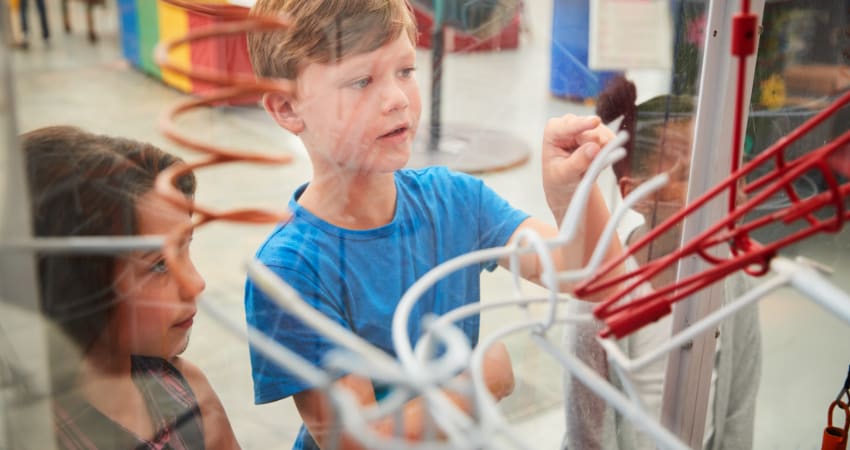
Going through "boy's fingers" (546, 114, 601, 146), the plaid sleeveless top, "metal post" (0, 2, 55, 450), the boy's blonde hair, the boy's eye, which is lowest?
the plaid sleeveless top

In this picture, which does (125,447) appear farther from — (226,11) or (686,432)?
(686,432)

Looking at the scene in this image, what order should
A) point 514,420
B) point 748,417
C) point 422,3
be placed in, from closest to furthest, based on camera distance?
point 422,3 → point 514,420 → point 748,417

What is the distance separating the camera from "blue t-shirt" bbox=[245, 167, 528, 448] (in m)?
0.62

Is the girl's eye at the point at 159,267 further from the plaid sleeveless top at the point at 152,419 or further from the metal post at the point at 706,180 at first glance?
the metal post at the point at 706,180

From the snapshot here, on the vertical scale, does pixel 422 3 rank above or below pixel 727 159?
above

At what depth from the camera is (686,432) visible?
93 centimetres

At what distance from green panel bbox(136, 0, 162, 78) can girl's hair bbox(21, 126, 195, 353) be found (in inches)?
2.3

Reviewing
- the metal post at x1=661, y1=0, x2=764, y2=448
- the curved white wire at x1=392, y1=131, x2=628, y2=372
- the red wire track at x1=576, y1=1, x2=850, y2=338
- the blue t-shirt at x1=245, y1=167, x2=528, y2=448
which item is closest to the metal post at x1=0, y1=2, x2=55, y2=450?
the blue t-shirt at x1=245, y1=167, x2=528, y2=448

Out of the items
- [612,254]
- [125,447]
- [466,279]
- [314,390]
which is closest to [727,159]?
[612,254]

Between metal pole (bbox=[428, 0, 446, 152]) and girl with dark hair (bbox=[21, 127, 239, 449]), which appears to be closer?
girl with dark hair (bbox=[21, 127, 239, 449])

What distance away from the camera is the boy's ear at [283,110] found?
61 centimetres

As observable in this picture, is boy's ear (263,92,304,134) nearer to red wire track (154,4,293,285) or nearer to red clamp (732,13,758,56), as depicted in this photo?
red wire track (154,4,293,285)

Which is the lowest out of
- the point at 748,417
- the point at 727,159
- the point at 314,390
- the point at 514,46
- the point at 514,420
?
the point at 748,417

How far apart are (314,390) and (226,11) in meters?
0.28
